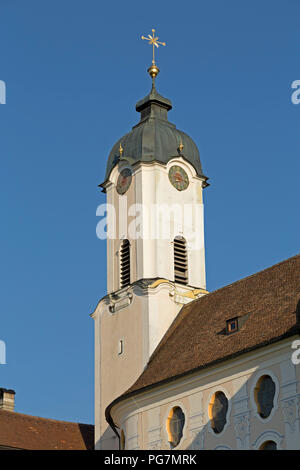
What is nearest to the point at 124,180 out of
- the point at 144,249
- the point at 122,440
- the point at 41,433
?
the point at 144,249

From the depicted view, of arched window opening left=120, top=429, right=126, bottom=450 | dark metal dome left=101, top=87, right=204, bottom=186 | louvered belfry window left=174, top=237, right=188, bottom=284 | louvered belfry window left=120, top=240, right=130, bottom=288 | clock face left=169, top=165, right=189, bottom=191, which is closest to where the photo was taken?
arched window opening left=120, top=429, right=126, bottom=450

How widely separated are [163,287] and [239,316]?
26.4 ft

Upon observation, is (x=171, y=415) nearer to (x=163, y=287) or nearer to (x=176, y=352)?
(x=176, y=352)

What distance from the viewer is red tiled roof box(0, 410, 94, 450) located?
5144 centimetres

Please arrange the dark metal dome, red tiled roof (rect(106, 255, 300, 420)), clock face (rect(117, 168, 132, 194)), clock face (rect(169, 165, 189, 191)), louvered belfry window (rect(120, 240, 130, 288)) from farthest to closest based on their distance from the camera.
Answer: clock face (rect(117, 168, 132, 194))
clock face (rect(169, 165, 189, 191))
the dark metal dome
louvered belfry window (rect(120, 240, 130, 288))
red tiled roof (rect(106, 255, 300, 420))

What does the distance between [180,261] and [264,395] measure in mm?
15508

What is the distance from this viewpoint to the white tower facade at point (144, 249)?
48.4 m

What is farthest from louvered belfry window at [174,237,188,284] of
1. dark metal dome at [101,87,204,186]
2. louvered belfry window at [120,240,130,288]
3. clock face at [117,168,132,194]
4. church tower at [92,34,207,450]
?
dark metal dome at [101,87,204,186]

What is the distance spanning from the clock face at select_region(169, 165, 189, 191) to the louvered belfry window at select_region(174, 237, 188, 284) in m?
3.01

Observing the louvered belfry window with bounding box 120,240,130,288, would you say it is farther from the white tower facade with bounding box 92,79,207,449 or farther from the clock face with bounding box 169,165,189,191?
the clock face with bounding box 169,165,189,191

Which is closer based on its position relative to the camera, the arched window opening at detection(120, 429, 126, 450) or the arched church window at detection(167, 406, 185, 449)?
the arched church window at detection(167, 406, 185, 449)

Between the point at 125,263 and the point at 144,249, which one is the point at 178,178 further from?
the point at 125,263

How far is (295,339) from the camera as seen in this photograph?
35781 mm
